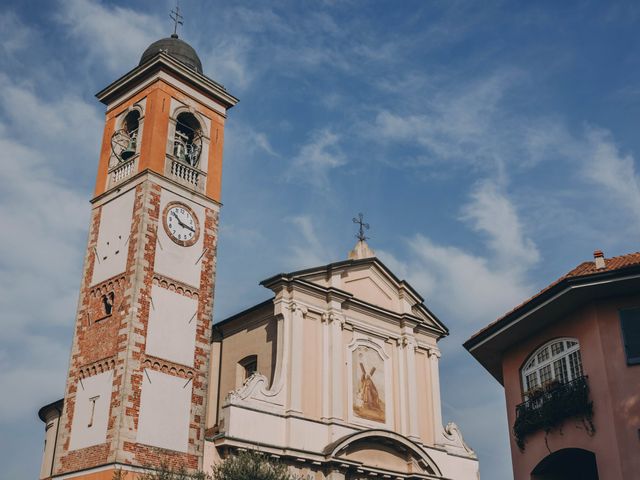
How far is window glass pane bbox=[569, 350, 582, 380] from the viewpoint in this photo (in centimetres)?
1975

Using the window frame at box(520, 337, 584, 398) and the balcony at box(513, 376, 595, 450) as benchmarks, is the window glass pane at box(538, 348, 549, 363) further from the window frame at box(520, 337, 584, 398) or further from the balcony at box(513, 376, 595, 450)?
the balcony at box(513, 376, 595, 450)

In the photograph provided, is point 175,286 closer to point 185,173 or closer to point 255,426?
point 185,173

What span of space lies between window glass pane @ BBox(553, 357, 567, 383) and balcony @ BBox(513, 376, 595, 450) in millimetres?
411

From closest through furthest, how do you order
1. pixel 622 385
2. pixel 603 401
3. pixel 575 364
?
pixel 622 385 < pixel 603 401 < pixel 575 364

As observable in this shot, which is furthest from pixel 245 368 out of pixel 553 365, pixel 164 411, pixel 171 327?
pixel 553 365

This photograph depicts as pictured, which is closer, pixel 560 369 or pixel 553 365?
pixel 560 369

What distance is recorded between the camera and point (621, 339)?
18.9m

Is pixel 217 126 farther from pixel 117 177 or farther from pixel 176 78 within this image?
pixel 117 177

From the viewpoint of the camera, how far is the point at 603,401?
18.6 m

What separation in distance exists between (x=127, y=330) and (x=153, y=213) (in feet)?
13.6

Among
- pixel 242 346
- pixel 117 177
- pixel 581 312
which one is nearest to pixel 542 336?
pixel 581 312

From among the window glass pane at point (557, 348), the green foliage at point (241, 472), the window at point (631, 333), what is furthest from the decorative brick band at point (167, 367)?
the window at point (631, 333)

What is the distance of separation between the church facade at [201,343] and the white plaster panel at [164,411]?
4cm

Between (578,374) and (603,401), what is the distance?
1258 millimetres
